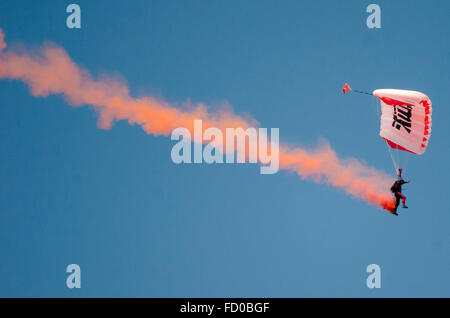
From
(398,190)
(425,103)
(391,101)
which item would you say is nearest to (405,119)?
(391,101)

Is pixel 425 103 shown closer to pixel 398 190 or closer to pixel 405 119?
pixel 405 119

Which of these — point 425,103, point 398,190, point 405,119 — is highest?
point 425,103

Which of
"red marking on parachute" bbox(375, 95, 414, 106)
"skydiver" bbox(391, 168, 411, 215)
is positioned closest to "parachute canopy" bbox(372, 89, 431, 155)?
"red marking on parachute" bbox(375, 95, 414, 106)

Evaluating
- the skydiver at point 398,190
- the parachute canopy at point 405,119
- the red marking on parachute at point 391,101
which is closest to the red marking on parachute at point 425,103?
the parachute canopy at point 405,119

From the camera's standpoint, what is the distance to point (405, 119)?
24.2 m

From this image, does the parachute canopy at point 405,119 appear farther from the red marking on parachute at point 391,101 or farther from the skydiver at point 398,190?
the skydiver at point 398,190

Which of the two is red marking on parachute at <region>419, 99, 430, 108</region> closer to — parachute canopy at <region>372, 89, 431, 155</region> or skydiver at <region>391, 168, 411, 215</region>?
parachute canopy at <region>372, 89, 431, 155</region>

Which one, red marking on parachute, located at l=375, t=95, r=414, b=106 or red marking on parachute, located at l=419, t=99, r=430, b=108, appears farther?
red marking on parachute, located at l=375, t=95, r=414, b=106

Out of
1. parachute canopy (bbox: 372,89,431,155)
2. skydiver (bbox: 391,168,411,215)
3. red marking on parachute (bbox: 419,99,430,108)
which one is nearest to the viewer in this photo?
red marking on parachute (bbox: 419,99,430,108)

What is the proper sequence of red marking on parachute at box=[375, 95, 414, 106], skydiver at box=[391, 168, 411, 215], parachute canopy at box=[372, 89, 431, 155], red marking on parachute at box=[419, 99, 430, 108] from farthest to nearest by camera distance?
skydiver at box=[391, 168, 411, 215] < red marking on parachute at box=[375, 95, 414, 106] < parachute canopy at box=[372, 89, 431, 155] < red marking on parachute at box=[419, 99, 430, 108]

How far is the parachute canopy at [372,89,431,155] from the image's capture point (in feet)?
77.4

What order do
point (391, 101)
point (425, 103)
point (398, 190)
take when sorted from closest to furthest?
point (425, 103) → point (391, 101) → point (398, 190)
